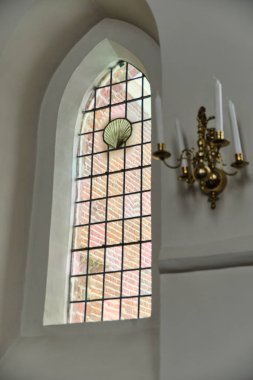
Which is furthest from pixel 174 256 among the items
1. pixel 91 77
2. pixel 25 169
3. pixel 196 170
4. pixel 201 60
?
pixel 91 77

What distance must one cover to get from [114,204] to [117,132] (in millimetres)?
601

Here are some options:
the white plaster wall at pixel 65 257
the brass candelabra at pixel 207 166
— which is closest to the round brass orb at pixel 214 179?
the brass candelabra at pixel 207 166

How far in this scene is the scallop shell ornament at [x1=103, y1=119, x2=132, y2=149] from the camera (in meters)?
4.89

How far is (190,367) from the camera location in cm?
325

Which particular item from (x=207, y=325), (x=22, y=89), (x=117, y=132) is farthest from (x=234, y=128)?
(x=22, y=89)

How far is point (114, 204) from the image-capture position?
475cm

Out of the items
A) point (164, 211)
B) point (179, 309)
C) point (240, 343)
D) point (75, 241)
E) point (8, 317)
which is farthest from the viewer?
point (75, 241)

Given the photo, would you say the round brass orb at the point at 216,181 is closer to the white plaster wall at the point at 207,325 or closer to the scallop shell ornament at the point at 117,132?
the white plaster wall at the point at 207,325

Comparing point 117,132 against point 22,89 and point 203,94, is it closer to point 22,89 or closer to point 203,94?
point 22,89

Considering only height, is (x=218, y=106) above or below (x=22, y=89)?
below

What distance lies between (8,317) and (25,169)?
1165 millimetres

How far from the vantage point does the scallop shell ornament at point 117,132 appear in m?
4.89

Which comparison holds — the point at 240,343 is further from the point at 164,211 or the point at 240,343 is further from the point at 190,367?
the point at 164,211

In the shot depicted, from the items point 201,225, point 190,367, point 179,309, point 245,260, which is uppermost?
point 201,225
